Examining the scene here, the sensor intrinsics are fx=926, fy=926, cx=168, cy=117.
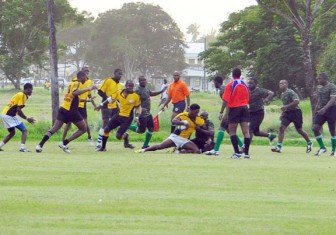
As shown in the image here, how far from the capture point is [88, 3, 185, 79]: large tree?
4348 inches

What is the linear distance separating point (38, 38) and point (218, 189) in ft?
216

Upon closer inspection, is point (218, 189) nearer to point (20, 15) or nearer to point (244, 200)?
point (244, 200)

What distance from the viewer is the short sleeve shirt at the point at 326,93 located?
21.2 m

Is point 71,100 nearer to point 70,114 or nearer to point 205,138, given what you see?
point 70,114

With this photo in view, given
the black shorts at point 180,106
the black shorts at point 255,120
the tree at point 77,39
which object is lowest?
the tree at point 77,39

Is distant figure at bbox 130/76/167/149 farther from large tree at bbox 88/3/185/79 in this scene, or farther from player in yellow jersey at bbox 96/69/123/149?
large tree at bbox 88/3/185/79

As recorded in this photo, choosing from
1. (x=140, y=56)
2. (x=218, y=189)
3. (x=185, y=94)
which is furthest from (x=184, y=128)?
(x=140, y=56)

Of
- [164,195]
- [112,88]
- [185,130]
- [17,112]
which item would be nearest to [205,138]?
[185,130]

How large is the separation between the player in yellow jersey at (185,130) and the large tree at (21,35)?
55.0 metres

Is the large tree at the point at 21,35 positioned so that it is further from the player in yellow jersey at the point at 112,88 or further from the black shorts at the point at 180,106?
the player in yellow jersey at the point at 112,88

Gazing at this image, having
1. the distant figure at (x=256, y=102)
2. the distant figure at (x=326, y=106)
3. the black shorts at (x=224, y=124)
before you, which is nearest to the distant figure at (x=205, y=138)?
the black shorts at (x=224, y=124)

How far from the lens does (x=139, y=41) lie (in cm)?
11044

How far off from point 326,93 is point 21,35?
58.5 m

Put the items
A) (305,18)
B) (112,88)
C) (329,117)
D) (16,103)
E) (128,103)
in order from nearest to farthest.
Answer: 1. (16,103)
2. (128,103)
3. (329,117)
4. (112,88)
5. (305,18)
